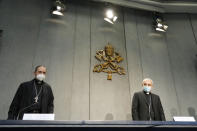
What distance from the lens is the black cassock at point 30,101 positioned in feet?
9.25

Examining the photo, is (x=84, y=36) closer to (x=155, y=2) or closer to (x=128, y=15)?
(x=128, y=15)

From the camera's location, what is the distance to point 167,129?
2.14 metres

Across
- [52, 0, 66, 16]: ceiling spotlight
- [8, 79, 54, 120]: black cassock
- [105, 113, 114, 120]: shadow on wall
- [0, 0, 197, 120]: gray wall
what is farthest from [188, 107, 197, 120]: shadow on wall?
[52, 0, 66, 16]: ceiling spotlight

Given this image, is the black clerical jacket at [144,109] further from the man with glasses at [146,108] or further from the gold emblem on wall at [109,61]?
the gold emblem on wall at [109,61]

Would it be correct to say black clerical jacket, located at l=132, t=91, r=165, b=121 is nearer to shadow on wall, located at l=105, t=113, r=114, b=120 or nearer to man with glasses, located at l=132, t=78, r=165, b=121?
man with glasses, located at l=132, t=78, r=165, b=121

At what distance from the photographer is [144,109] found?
3.47m

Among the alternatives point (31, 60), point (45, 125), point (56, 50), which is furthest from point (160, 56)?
point (45, 125)

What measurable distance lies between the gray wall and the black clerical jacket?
1.18 metres

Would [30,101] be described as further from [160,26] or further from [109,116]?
[160,26]

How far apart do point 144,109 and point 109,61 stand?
1.93 metres

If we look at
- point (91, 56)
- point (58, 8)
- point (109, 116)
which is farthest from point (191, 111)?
point (58, 8)

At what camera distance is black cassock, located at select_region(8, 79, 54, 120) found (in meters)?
2.82

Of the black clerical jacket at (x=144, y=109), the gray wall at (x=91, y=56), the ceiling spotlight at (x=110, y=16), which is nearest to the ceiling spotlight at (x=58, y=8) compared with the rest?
the gray wall at (x=91, y=56)

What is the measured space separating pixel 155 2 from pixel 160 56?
1556mm
